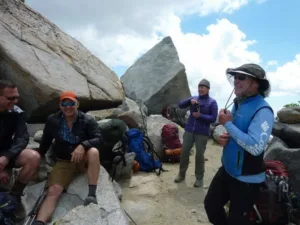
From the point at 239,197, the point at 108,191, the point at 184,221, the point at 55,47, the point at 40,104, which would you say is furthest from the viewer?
the point at 55,47

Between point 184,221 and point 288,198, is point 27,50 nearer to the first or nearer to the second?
point 184,221

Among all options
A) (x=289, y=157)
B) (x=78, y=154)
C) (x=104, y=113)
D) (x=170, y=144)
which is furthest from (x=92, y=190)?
(x=170, y=144)

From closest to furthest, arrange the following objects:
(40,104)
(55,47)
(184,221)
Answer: (184,221), (40,104), (55,47)

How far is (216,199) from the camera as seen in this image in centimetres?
375

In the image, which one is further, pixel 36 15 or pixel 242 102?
pixel 36 15

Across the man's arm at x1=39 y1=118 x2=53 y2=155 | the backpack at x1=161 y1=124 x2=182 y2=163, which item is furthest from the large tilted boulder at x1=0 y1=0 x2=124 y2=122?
the backpack at x1=161 y1=124 x2=182 y2=163

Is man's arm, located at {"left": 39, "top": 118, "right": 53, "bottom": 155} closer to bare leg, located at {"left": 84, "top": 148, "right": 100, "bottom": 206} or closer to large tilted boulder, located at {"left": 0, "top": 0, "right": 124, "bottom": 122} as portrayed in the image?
bare leg, located at {"left": 84, "top": 148, "right": 100, "bottom": 206}

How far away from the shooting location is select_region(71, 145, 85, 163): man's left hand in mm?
4688

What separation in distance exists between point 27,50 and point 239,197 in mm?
5329

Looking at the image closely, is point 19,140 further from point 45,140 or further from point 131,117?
point 131,117

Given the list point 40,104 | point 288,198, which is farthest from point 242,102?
point 40,104

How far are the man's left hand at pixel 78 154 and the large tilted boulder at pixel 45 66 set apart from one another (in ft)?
6.24

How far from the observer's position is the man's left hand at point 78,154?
4.69m

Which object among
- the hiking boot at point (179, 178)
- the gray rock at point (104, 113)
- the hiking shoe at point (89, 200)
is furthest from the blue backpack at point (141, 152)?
the hiking shoe at point (89, 200)
